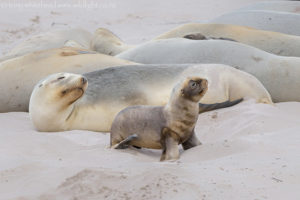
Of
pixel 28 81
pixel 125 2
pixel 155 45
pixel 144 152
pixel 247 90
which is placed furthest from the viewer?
pixel 125 2

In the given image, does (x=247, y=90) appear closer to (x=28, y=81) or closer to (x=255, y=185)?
(x=28, y=81)

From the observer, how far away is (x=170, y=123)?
10.4 ft

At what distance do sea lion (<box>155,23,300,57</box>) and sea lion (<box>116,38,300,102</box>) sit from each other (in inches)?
20.4

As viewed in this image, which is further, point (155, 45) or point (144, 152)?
point (155, 45)

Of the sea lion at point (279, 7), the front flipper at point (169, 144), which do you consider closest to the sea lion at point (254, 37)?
the sea lion at point (279, 7)

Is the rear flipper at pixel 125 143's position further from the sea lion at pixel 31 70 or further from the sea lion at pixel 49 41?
the sea lion at pixel 49 41

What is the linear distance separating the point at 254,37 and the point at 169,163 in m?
3.60

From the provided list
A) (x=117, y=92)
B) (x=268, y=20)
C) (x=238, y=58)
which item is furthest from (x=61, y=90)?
(x=268, y=20)

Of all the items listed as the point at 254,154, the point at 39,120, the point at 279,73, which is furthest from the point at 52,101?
the point at 279,73

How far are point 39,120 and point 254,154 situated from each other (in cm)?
179

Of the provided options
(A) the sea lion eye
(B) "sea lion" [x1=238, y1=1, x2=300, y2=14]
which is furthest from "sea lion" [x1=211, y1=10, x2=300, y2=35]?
(A) the sea lion eye

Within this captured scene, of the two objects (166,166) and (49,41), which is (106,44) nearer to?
(49,41)

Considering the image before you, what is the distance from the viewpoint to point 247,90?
4.31m

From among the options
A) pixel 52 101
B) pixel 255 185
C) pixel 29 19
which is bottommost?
pixel 29 19
